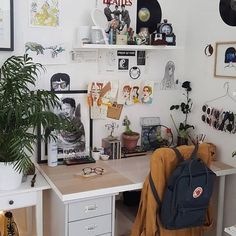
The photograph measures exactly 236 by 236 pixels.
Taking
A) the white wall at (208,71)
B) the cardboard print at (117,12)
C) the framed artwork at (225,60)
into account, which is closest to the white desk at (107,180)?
the white wall at (208,71)

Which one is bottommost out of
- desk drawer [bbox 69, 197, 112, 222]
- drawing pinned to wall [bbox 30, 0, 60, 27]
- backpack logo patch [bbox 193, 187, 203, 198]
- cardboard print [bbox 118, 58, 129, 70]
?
desk drawer [bbox 69, 197, 112, 222]

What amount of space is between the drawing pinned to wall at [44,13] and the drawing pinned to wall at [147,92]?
81 centimetres

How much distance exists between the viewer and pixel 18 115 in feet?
6.05

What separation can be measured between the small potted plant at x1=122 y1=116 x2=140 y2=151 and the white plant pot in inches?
36.7

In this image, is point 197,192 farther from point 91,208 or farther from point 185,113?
point 185,113

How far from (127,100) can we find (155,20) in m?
0.66

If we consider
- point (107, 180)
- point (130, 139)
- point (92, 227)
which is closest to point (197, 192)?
point (107, 180)

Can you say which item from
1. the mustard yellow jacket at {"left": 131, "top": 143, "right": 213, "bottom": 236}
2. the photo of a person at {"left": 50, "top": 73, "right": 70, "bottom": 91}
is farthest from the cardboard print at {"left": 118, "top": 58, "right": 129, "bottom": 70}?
the mustard yellow jacket at {"left": 131, "top": 143, "right": 213, "bottom": 236}

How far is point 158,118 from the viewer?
287cm

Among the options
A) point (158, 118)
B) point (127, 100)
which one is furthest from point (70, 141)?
point (158, 118)

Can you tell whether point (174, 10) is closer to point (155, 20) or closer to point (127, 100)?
point (155, 20)

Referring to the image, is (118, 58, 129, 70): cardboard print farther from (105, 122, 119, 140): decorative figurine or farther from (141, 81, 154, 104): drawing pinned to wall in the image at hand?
(105, 122, 119, 140): decorative figurine

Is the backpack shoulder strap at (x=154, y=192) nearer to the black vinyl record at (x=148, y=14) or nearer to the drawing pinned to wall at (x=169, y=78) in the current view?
the drawing pinned to wall at (x=169, y=78)

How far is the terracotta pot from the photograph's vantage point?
2656 mm
